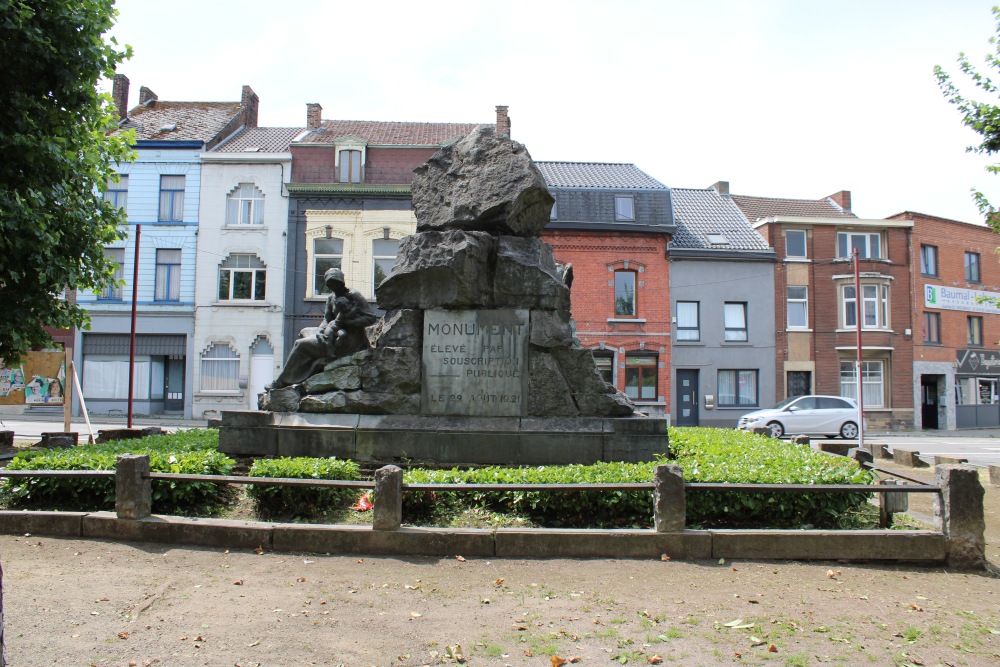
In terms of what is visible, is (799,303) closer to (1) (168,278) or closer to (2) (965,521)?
(2) (965,521)

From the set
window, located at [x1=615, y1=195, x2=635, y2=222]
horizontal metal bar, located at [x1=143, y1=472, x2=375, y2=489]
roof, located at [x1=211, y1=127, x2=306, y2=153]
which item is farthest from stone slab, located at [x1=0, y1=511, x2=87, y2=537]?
window, located at [x1=615, y1=195, x2=635, y2=222]

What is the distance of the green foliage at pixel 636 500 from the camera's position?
23.6 feet

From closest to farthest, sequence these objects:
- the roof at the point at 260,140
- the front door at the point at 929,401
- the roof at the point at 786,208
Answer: the roof at the point at 260,140 → the front door at the point at 929,401 → the roof at the point at 786,208

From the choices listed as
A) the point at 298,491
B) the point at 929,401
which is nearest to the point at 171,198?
the point at 298,491

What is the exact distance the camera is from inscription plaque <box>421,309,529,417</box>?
9711 millimetres

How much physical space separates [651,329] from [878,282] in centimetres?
1118

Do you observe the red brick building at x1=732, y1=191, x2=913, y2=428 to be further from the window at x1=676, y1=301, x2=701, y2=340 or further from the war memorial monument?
the war memorial monument

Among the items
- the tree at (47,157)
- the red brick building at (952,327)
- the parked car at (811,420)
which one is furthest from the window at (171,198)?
the red brick building at (952,327)

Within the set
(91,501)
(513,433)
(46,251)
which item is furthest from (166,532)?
(46,251)

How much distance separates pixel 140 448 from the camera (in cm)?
940

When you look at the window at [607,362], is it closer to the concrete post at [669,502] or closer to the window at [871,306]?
the window at [871,306]

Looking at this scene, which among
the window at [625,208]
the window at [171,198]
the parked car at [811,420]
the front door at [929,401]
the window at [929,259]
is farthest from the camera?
the front door at [929,401]

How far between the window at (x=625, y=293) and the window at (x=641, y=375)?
197 centimetres

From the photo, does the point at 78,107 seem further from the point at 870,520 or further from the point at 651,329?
the point at 651,329
